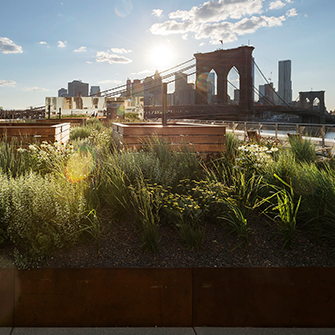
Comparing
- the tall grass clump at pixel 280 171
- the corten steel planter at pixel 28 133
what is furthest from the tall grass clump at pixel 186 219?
the corten steel planter at pixel 28 133

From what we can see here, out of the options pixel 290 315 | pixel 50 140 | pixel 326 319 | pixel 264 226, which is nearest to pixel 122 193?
pixel 264 226

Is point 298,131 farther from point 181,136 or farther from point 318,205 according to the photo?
point 318,205

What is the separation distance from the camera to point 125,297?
305 cm

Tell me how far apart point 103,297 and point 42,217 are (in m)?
1.11

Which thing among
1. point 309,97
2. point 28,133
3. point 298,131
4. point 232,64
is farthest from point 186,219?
point 309,97

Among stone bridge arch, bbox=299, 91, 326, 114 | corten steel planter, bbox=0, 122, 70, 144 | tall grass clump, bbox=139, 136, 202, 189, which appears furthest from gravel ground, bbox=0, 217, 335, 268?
stone bridge arch, bbox=299, 91, 326, 114

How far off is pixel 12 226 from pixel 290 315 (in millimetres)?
2979

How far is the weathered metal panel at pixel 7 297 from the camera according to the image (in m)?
3.03

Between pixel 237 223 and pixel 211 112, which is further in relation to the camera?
pixel 211 112

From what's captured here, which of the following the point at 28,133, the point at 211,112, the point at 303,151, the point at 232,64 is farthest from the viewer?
the point at 232,64

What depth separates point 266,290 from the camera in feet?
10.3

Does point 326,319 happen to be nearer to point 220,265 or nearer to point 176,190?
point 220,265

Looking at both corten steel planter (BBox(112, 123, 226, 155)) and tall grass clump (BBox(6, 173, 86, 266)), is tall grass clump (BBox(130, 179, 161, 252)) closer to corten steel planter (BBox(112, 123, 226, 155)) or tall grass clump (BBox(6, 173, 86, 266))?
tall grass clump (BBox(6, 173, 86, 266))

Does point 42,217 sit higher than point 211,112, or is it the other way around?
point 211,112
